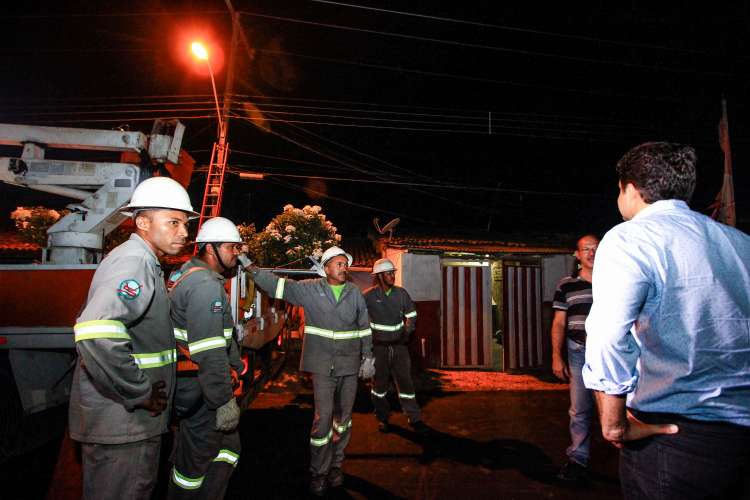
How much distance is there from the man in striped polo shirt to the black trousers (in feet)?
6.83

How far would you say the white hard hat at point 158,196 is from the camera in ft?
8.36

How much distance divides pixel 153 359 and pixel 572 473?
407 centimetres

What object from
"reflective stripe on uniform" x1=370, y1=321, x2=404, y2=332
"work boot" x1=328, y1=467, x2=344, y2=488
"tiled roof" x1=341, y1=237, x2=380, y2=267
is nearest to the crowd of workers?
"work boot" x1=328, y1=467, x2=344, y2=488

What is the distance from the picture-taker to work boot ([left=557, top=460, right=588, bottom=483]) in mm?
4012

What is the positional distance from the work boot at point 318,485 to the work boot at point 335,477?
0.13 m

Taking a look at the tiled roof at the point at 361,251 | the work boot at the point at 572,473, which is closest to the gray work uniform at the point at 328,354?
the work boot at the point at 572,473

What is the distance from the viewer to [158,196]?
2.57 m

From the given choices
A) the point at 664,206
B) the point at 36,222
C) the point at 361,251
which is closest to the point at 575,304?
the point at 664,206

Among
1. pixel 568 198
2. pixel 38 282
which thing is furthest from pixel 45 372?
pixel 568 198

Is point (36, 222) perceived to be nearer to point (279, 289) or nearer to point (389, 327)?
point (279, 289)

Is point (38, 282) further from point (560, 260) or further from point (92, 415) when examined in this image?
point (560, 260)

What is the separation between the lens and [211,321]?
2.85 metres

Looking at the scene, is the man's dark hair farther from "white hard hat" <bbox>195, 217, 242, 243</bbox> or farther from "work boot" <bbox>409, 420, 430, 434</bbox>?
"work boot" <bbox>409, 420, 430, 434</bbox>

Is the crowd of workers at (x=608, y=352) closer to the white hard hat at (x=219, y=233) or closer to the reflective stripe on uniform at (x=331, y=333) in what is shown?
the white hard hat at (x=219, y=233)
